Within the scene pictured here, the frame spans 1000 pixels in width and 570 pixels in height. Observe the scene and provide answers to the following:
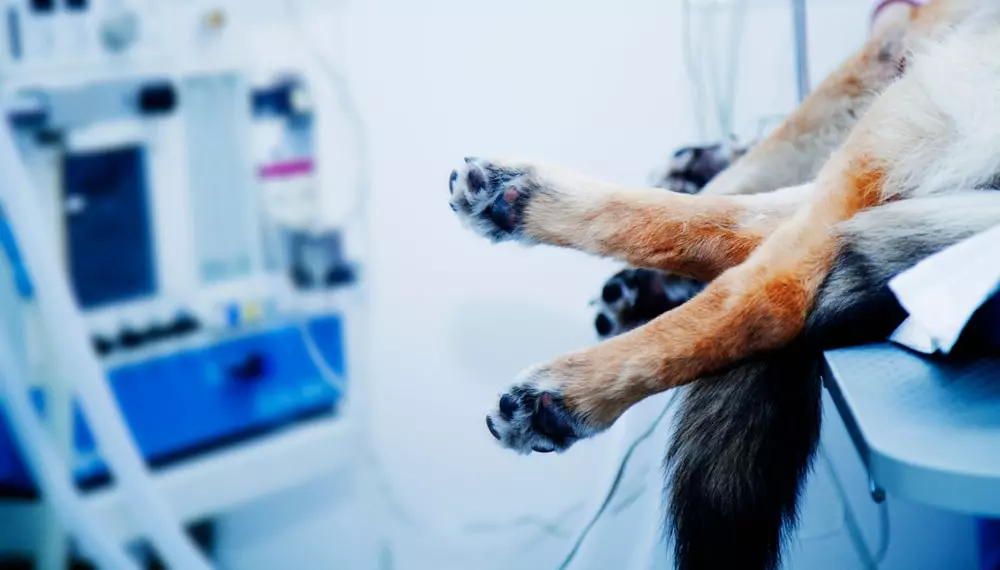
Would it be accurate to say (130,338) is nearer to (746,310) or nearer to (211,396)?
(211,396)

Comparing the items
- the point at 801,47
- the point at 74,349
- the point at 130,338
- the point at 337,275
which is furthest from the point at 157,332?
the point at 801,47

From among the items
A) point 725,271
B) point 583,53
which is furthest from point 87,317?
point 725,271

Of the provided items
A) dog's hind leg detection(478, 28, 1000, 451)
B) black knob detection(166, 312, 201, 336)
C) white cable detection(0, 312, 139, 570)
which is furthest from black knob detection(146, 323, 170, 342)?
dog's hind leg detection(478, 28, 1000, 451)

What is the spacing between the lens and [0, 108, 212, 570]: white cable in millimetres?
771

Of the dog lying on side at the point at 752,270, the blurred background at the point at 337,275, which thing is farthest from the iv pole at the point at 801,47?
the dog lying on side at the point at 752,270

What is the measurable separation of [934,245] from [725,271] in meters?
0.14

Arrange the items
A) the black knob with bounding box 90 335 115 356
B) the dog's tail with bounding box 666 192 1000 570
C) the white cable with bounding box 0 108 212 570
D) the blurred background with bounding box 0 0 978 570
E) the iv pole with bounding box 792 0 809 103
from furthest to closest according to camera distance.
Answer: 1. the black knob with bounding box 90 335 115 356
2. the iv pole with bounding box 792 0 809 103
3. the blurred background with bounding box 0 0 978 570
4. the white cable with bounding box 0 108 212 570
5. the dog's tail with bounding box 666 192 1000 570

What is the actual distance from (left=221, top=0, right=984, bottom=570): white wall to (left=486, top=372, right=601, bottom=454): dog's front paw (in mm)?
115

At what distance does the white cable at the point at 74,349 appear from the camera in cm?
77

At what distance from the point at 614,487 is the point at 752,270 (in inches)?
12.9

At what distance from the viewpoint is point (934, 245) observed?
0.58 meters

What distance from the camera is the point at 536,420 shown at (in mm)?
579

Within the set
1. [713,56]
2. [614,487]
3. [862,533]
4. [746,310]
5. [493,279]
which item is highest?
[713,56]

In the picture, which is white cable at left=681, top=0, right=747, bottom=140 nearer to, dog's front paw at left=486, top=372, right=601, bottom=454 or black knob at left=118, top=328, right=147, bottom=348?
dog's front paw at left=486, top=372, right=601, bottom=454
